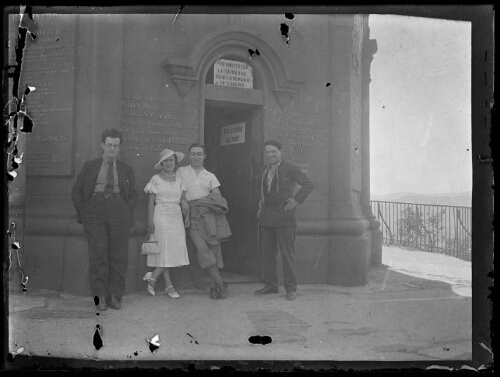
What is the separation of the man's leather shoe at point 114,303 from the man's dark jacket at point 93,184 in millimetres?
807

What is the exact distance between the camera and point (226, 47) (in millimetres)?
5223

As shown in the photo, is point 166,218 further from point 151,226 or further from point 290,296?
point 290,296

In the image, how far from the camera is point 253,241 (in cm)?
541

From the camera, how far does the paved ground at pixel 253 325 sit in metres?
3.83

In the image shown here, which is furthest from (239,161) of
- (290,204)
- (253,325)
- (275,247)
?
(253,325)

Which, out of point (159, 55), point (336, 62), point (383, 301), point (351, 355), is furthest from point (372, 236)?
point (159, 55)

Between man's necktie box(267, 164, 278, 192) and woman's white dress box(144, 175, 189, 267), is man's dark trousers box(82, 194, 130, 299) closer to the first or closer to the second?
woman's white dress box(144, 175, 189, 267)

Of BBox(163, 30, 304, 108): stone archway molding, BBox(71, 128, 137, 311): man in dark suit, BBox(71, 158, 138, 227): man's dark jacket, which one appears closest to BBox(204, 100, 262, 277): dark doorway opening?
BBox(163, 30, 304, 108): stone archway molding

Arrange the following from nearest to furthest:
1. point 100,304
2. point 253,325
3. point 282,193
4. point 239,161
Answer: point 253,325, point 100,304, point 282,193, point 239,161

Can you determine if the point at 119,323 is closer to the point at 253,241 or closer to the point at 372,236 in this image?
the point at 253,241

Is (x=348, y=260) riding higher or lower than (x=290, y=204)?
lower

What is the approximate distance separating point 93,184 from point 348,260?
10.2 feet

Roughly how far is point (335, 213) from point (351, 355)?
7.41 feet

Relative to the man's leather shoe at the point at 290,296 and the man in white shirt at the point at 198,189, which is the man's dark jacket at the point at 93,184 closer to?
the man in white shirt at the point at 198,189
